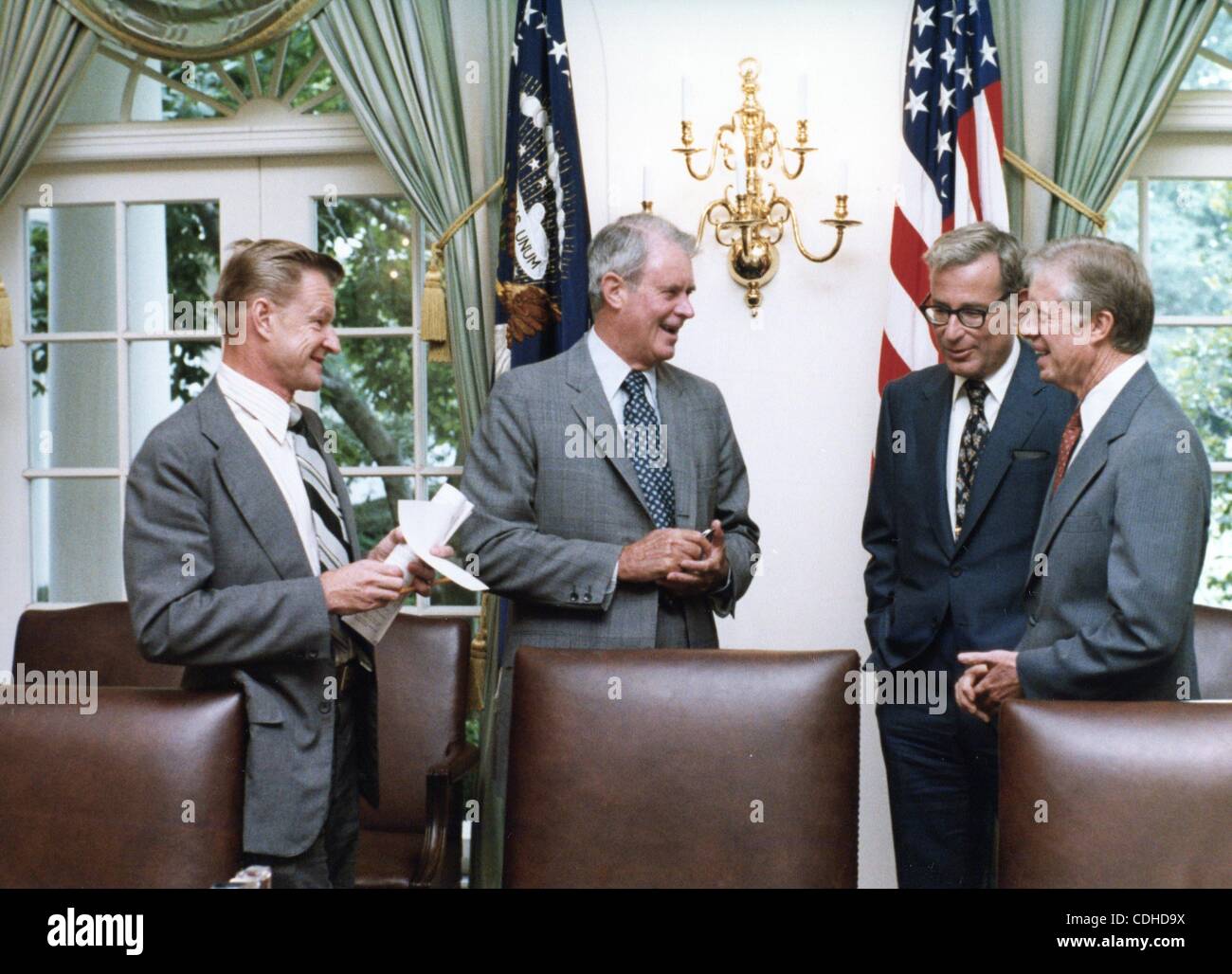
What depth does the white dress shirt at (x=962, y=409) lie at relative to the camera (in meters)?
2.63

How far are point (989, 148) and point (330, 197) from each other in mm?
1940

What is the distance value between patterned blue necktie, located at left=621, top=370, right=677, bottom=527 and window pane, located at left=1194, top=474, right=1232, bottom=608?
1.97 metres

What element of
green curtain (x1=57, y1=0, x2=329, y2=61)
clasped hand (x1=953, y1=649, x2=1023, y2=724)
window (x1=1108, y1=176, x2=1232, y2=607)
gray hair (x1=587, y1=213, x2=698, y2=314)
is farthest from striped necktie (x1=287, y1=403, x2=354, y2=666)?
window (x1=1108, y1=176, x2=1232, y2=607)

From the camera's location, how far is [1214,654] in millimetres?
2752

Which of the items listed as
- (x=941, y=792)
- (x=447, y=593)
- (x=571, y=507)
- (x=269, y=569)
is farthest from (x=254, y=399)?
(x=447, y=593)

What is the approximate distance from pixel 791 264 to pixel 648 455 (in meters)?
1.29

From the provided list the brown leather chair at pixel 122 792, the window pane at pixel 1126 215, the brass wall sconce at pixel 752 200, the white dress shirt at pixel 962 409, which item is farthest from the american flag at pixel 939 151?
the brown leather chair at pixel 122 792

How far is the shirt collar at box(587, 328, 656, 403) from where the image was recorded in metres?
2.61

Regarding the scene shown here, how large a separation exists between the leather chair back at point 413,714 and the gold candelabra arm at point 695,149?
56.4 inches

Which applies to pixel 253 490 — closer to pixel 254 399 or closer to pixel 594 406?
pixel 254 399

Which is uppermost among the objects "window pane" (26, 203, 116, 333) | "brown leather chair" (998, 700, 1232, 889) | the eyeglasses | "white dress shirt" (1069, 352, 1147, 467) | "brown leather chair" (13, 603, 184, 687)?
"window pane" (26, 203, 116, 333)

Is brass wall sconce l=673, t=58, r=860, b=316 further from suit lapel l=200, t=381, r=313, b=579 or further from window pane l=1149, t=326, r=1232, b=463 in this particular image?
suit lapel l=200, t=381, r=313, b=579

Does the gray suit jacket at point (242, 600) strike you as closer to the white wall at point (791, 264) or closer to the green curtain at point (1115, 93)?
the white wall at point (791, 264)

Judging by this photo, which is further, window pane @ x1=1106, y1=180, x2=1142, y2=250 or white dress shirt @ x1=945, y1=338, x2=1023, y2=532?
window pane @ x1=1106, y1=180, x2=1142, y2=250
